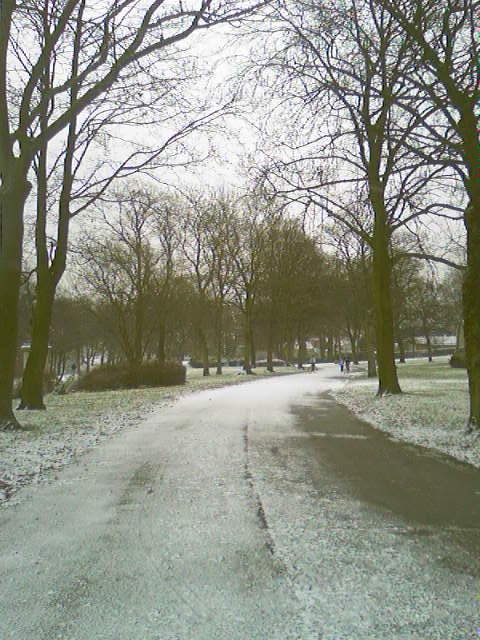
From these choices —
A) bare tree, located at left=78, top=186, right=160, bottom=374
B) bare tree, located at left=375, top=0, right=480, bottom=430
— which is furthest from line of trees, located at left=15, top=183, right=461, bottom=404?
bare tree, located at left=375, top=0, right=480, bottom=430

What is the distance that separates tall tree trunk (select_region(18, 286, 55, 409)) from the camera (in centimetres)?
1584

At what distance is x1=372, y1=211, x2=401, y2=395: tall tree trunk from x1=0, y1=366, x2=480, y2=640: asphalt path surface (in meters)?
10.2

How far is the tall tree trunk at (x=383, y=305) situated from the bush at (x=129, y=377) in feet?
51.2

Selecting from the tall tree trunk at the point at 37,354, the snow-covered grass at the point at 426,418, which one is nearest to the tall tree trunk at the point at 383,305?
the snow-covered grass at the point at 426,418

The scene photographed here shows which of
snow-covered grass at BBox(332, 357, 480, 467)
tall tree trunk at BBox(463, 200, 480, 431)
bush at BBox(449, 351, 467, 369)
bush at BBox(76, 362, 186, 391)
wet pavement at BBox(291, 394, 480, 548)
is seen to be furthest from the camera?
bush at BBox(449, 351, 467, 369)

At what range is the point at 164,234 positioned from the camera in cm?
3947

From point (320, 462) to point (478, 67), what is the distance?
785cm

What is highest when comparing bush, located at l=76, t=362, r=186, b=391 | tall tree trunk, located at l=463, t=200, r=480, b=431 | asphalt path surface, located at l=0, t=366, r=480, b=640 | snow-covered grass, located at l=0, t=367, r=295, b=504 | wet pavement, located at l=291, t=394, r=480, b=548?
tall tree trunk, located at l=463, t=200, r=480, b=431

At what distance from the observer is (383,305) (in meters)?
17.6

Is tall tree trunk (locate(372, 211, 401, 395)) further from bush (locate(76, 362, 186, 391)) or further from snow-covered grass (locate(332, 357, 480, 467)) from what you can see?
bush (locate(76, 362, 186, 391))

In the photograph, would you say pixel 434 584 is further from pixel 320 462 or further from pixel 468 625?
pixel 320 462

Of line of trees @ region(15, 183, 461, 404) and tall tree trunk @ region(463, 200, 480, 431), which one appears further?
line of trees @ region(15, 183, 461, 404)

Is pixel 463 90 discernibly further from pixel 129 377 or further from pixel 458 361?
pixel 458 361

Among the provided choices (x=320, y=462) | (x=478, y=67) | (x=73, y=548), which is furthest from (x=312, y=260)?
(x=73, y=548)
